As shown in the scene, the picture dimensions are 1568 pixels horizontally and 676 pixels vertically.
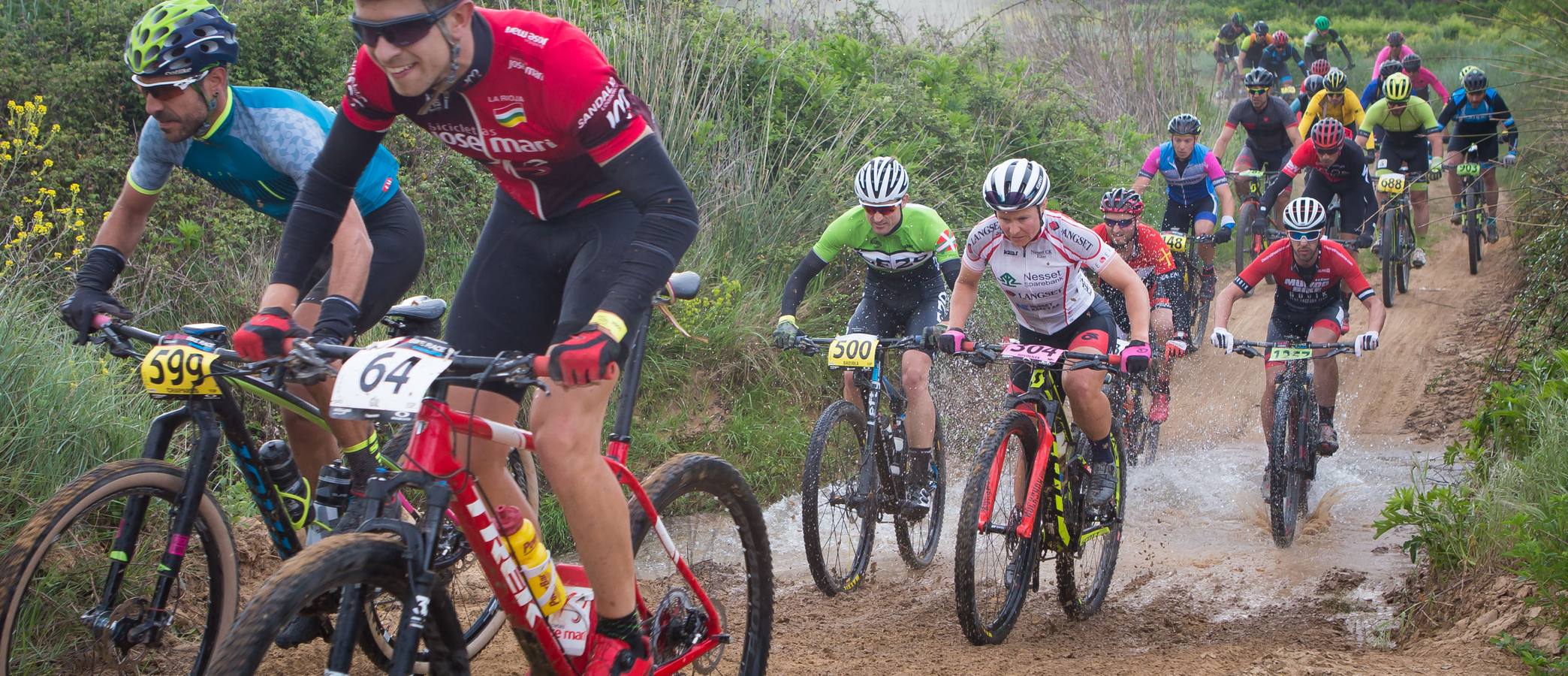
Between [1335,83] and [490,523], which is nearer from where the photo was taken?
[490,523]

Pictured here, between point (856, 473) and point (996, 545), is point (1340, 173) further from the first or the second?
point (996, 545)

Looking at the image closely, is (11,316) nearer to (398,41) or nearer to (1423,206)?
(398,41)

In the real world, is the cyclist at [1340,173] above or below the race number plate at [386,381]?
above

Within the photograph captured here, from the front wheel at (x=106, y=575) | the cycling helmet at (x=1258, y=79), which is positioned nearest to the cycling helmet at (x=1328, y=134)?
the cycling helmet at (x=1258, y=79)

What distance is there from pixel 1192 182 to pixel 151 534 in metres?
10.5

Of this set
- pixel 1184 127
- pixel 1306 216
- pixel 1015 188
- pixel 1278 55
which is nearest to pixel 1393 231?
pixel 1184 127

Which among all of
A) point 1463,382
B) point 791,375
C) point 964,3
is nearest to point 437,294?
point 791,375

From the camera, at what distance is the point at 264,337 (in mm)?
2900

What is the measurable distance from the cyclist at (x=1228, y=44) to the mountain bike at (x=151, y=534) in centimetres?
2352

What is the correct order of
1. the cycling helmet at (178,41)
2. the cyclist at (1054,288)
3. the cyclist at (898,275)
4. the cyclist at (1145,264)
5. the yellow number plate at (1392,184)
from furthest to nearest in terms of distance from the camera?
the yellow number plate at (1392,184)
the cyclist at (1145,264)
the cyclist at (898,275)
the cyclist at (1054,288)
the cycling helmet at (178,41)

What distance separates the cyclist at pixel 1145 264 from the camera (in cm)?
935

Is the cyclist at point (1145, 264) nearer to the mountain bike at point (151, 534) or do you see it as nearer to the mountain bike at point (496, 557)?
the mountain bike at point (496, 557)

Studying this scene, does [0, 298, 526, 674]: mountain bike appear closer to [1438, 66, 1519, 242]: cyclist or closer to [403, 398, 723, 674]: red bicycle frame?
[403, 398, 723, 674]: red bicycle frame

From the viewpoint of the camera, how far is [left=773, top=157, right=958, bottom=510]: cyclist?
22.0 feet
